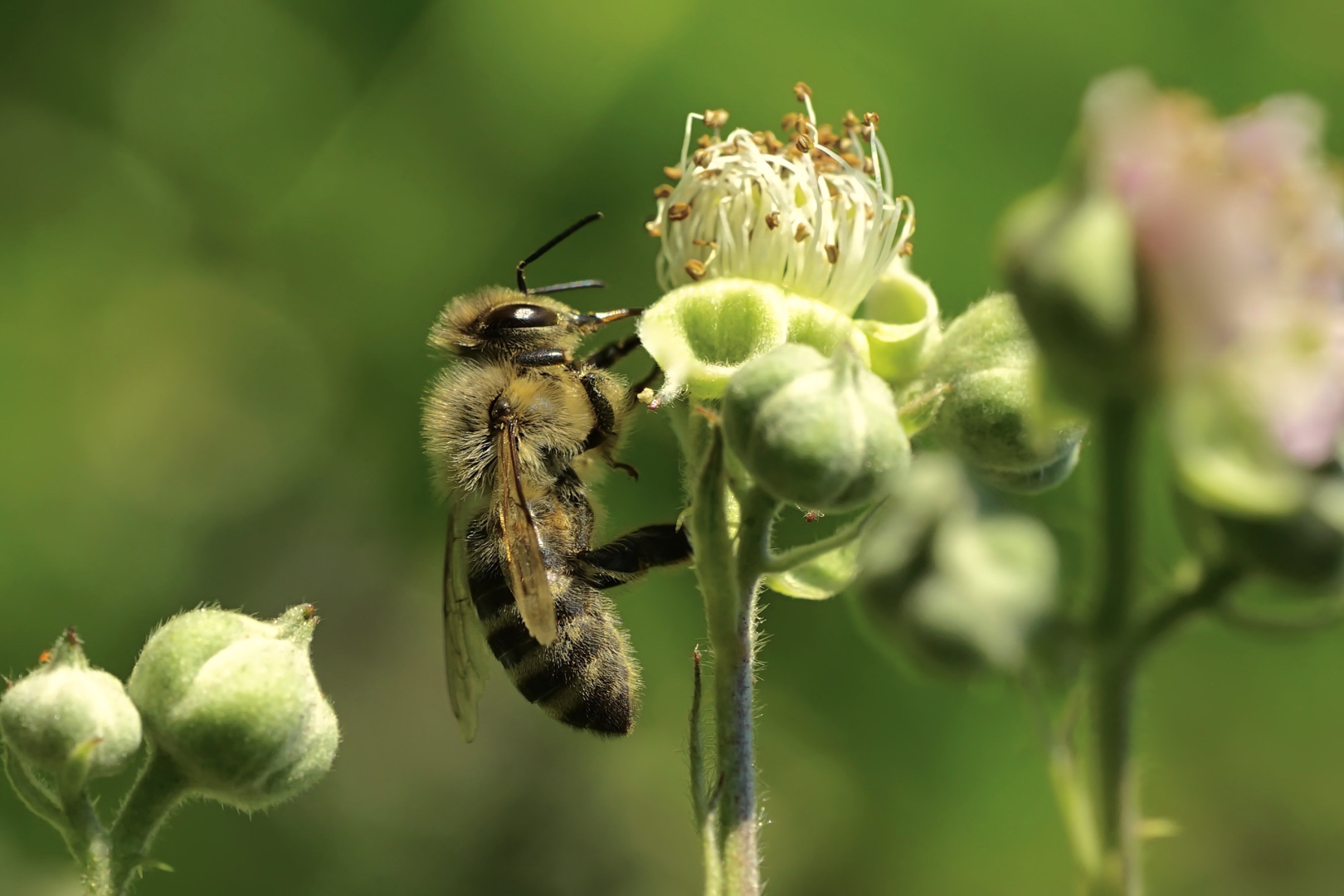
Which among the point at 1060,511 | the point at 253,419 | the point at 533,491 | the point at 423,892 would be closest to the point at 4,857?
the point at 423,892

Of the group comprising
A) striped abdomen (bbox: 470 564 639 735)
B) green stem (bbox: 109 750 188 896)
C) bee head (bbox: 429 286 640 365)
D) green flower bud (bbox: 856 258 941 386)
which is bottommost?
green stem (bbox: 109 750 188 896)

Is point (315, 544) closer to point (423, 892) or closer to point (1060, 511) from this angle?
point (423, 892)

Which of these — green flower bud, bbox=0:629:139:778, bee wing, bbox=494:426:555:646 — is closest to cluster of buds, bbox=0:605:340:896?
green flower bud, bbox=0:629:139:778

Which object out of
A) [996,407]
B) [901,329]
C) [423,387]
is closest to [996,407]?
[996,407]

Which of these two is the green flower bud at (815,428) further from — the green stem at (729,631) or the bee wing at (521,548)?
the bee wing at (521,548)

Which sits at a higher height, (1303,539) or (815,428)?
(815,428)

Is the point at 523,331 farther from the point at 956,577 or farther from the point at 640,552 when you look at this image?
the point at 956,577

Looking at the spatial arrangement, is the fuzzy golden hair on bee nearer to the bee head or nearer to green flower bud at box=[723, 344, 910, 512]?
the bee head
